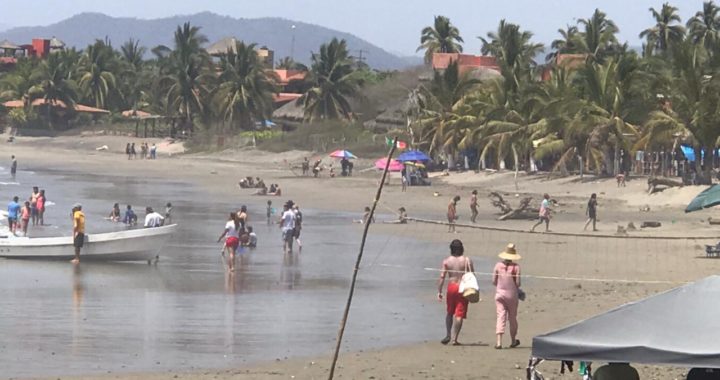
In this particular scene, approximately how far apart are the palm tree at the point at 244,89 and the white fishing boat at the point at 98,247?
54745 millimetres

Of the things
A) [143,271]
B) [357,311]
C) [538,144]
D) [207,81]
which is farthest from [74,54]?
[357,311]

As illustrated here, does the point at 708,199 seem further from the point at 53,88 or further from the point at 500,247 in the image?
the point at 53,88

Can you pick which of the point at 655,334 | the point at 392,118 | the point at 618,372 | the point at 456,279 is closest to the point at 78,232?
the point at 456,279

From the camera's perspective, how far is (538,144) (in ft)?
162

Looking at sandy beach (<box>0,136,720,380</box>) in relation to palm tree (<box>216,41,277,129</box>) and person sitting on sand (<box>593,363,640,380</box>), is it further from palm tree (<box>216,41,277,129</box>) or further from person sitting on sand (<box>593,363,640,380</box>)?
palm tree (<box>216,41,277,129</box>)

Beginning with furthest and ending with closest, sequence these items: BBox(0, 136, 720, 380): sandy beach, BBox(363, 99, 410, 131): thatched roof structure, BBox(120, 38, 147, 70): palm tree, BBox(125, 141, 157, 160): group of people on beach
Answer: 1. BBox(120, 38, 147, 70): palm tree
2. BBox(125, 141, 157, 160): group of people on beach
3. BBox(363, 99, 410, 131): thatched roof structure
4. BBox(0, 136, 720, 380): sandy beach

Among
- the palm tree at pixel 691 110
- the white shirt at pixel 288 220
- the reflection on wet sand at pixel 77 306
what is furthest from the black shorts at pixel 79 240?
the palm tree at pixel 691 110

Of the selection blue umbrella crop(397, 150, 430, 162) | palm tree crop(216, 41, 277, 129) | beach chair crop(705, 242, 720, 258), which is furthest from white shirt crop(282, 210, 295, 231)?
palm tree crop(216, 41, 277, 129)

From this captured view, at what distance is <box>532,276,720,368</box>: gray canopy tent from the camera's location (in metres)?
7.36

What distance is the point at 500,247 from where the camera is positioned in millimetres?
29594

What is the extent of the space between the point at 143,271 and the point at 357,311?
23.0 feet

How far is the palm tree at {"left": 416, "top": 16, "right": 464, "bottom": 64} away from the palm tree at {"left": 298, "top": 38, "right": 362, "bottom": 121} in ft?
30.1

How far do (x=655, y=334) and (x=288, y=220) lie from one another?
20884mm

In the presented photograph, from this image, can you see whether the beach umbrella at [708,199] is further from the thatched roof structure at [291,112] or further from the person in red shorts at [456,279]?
the thatched roof structure at [291,112]
